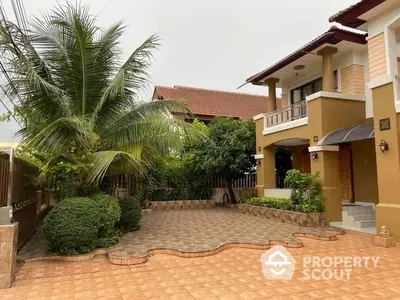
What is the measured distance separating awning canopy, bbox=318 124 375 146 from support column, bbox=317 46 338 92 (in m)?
1.77

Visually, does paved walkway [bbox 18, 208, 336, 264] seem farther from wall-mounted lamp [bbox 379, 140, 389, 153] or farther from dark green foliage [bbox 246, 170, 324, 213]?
wall-mounted lamp [bbox 379, 140, 389, 153]

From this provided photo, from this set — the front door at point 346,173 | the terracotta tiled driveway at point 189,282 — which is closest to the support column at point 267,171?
the front door at point 346,173

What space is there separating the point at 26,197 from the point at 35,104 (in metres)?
2.75

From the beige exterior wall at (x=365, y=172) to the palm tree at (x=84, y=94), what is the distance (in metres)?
7.47

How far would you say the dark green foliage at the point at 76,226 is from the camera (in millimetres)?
6363

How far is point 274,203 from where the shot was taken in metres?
12.2

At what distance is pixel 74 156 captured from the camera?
23.6ft

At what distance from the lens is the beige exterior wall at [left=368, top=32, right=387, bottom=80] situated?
27.5 feet

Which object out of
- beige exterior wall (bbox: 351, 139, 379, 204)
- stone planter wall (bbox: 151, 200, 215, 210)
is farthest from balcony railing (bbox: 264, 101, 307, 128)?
stone planter wall (bbox: 151, 200, 215, 210)

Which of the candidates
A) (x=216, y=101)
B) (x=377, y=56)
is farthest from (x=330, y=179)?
(x=216, y=101)

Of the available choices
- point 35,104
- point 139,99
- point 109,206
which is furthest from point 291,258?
point 35,104

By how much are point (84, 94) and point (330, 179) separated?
8340mm

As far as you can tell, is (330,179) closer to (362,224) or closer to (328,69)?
(362,224)

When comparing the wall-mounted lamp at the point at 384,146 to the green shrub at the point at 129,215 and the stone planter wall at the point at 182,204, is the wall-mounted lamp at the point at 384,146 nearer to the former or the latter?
the green shrub at the point at 129,215
